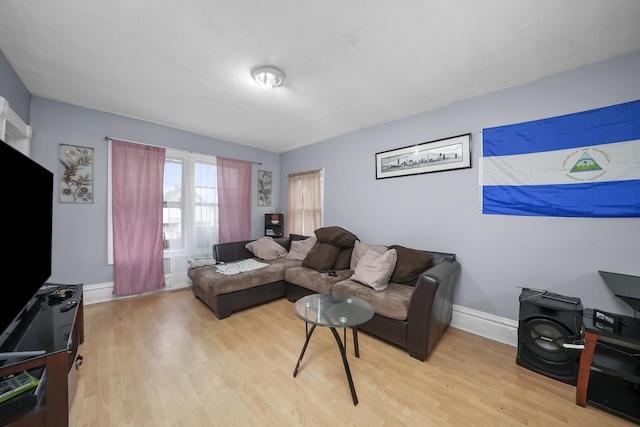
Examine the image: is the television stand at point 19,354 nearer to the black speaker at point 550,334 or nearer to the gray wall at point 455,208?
the gray wall at point 455,208

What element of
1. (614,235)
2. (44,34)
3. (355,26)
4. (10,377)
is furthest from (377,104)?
(10,377)

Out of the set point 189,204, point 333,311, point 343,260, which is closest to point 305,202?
point 343,260

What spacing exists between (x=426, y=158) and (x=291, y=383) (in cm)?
277

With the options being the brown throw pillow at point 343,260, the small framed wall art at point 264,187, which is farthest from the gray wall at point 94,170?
the brown throw pillow at point 343,260

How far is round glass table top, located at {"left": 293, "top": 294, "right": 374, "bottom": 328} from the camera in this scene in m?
1.64

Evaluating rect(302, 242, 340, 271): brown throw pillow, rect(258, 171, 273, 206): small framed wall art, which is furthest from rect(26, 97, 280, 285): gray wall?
rect(302, 242, 340, 271): brown throw pillow

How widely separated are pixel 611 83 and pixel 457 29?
4.86ft

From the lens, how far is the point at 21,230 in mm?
1244

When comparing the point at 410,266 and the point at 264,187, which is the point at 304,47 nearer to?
the point at 410,266

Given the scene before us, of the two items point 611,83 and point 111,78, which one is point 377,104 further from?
point 111,78

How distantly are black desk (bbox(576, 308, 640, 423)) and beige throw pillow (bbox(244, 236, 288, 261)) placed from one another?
345 cm

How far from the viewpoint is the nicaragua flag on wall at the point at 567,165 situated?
1791 millimetres

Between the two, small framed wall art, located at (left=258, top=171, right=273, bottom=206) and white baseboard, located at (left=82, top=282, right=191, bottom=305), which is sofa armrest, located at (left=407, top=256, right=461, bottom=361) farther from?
white baseboard, located at (left=82, top=282, right=191, bottom=305)

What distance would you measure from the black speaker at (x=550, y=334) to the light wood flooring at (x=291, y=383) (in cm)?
9
